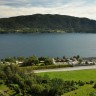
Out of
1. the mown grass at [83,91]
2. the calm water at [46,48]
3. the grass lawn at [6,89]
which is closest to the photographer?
the mown grass at [83,91]

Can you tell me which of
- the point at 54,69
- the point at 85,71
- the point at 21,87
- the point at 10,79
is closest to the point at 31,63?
the point at 54,69

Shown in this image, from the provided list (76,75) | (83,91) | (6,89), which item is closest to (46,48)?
(76,75)

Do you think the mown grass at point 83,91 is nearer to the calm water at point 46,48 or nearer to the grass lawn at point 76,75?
the grass lawn at point 76,75

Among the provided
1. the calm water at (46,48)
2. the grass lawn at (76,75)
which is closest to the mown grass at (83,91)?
the grass lawn at (76,75)

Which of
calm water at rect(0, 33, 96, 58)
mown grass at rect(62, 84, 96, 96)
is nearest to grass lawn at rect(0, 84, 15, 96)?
mown grass at rect(62, 84, 96, 96)

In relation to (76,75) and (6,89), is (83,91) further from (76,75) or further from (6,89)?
(76,75)

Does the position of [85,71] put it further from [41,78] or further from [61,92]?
[61,92]

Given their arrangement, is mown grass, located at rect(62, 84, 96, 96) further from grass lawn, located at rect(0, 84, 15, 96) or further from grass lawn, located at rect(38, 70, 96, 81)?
grass lawn, located at rect(0, 84, 15, 96)

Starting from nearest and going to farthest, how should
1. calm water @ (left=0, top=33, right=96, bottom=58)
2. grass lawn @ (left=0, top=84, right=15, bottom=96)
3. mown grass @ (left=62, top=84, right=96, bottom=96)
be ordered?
1. mown grass @ (left=62, top=84, right=96, bottom=96)
2. grass lawn @ (left=0, top=84, right=15, bottom=96)
3. calm water @ (left=0, top=33, right=96, bottom=58)
